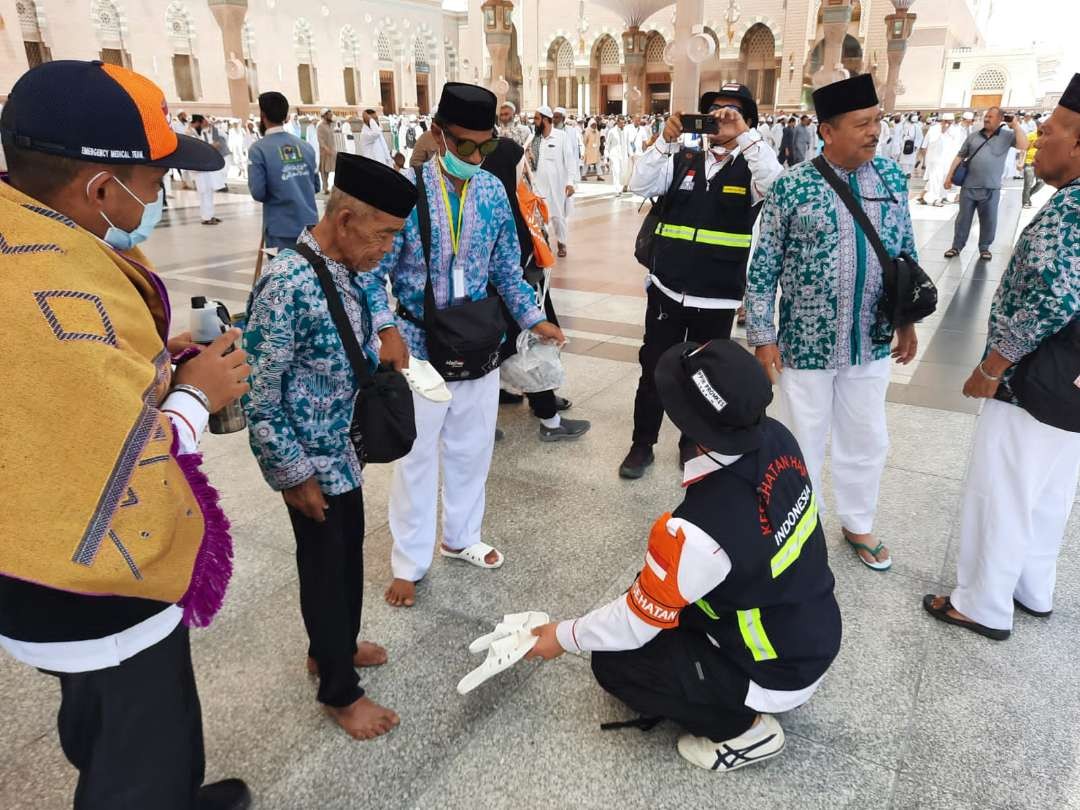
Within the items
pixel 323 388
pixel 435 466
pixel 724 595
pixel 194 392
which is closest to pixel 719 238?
pixel 435 466

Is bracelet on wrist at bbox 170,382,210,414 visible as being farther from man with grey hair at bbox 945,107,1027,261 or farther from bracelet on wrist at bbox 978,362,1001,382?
man with grey hair at bbox 945,107,1027,261

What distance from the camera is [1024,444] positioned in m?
2.53

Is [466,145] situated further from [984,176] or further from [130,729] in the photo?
[984,176]

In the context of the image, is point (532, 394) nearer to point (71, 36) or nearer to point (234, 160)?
point (234, 160)

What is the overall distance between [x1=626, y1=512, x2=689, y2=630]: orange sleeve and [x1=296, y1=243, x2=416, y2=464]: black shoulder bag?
74 centimetres

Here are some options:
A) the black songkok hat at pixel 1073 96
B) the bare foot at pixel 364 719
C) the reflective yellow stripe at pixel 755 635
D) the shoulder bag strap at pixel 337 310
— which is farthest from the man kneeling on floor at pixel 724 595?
the black songkok hat at pixel 1073 96

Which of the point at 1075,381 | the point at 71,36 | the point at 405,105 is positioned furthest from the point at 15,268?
the point at 405,105

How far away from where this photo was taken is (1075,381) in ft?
7.66

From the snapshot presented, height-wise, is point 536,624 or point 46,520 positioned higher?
point 46,520

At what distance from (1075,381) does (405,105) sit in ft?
172

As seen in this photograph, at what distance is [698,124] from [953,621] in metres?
2.45

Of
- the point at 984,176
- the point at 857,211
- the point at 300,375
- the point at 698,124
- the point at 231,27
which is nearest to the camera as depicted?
the point at 300,375

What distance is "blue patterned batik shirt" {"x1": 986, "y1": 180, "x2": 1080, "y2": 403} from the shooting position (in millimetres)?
2260

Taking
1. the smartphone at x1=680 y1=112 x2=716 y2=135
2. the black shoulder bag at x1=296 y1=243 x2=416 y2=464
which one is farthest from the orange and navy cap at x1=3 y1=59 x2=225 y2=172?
the smartphone at x1=680 y1=112 x2=716 y2=135
